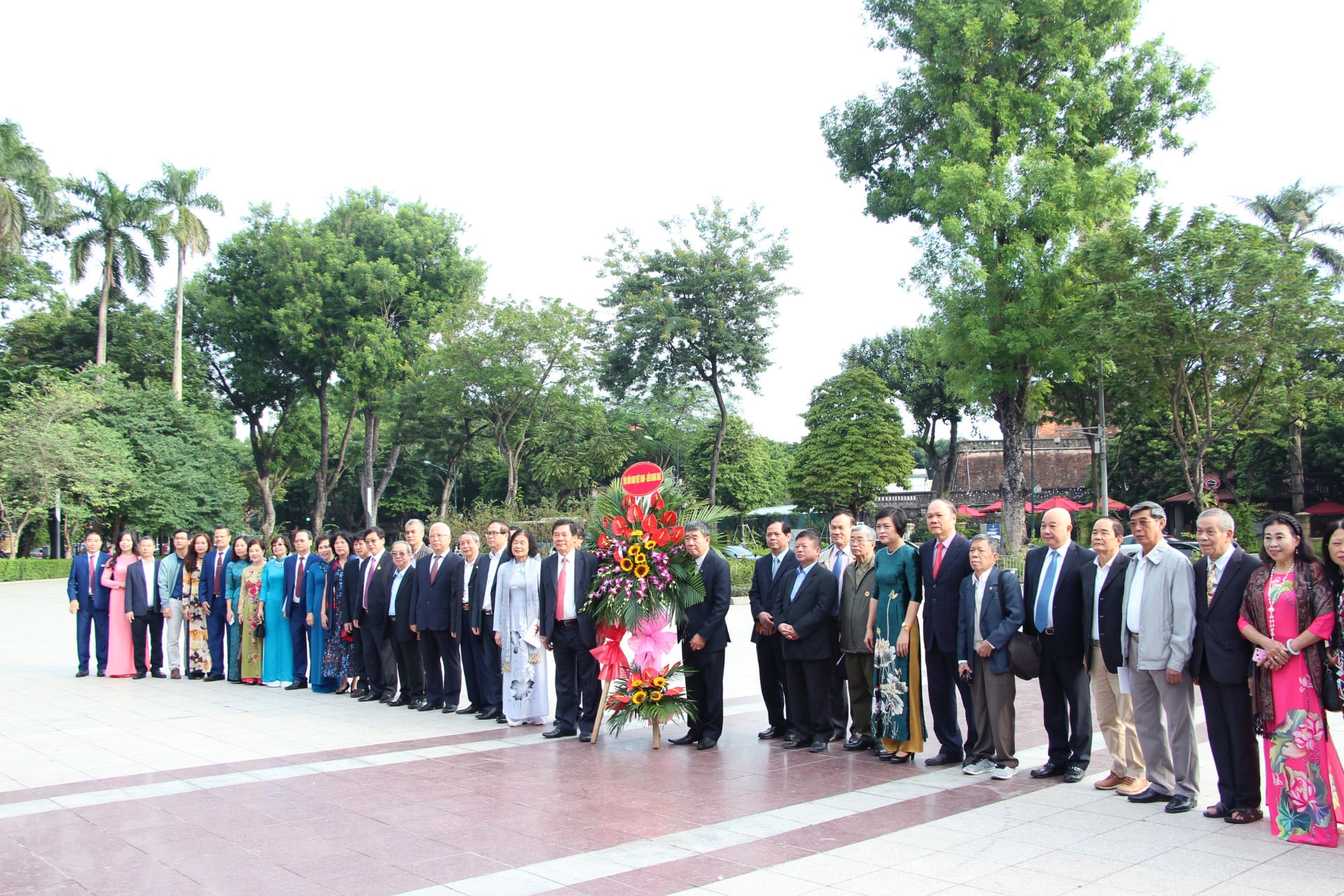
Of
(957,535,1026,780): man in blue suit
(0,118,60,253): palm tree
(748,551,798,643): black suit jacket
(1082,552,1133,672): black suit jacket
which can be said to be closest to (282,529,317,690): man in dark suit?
(748,551,798,643): black suit jacket

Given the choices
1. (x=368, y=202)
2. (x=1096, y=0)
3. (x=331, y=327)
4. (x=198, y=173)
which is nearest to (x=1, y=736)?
(x=1096, y=0)

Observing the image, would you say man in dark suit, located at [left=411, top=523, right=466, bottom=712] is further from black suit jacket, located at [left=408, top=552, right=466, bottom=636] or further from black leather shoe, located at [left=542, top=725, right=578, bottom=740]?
black leather shoe, located at [left=542, top=725, right=578, bottom=740]

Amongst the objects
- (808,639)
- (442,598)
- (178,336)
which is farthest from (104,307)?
(808,639)

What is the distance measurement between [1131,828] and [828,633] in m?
2.72

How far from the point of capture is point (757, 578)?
8.41m

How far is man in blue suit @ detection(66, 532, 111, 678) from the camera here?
12.1 metres

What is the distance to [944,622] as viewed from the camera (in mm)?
7145

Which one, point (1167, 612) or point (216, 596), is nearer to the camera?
point (1167, 612)

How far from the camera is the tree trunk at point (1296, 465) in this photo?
132ft

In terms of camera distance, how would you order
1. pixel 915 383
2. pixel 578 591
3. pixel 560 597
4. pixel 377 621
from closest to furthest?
1. pixel 578 591
2. pixel 560 597
3. pixel 377 621
4. pixel 915 383

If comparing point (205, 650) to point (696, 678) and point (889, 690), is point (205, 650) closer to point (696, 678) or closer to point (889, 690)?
point (696, 678)

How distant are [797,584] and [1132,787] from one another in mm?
2705

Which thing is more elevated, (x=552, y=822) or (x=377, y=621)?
(x=377, y=621)

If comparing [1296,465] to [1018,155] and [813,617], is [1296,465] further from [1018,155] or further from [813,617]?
[813,617]
